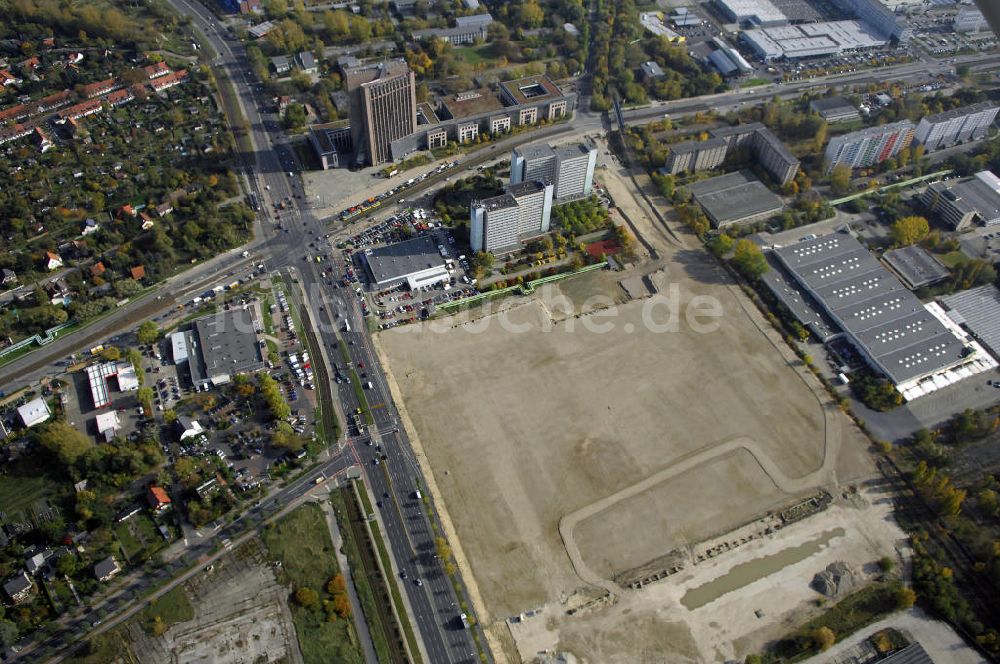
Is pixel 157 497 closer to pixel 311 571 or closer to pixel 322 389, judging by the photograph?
pixel 311 571

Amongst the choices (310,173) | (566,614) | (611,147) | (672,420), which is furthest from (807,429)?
(310,173)

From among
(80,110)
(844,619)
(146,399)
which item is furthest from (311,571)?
(80,110)

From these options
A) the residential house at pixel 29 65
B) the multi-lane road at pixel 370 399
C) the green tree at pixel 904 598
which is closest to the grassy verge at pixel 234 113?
the multi-lane road at pixel 370 399

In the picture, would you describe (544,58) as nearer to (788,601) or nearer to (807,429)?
(807,429)

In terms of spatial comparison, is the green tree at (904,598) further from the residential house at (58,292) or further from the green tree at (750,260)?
the residential house at (58,292)

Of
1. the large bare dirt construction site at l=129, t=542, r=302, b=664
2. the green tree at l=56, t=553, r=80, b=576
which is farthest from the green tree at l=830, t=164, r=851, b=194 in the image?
the green tree at l=56, t=553, r=80, b=576

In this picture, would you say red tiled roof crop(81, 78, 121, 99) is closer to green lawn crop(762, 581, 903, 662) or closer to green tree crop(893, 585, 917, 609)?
green lawn crop(762, 581, 903, 662)
